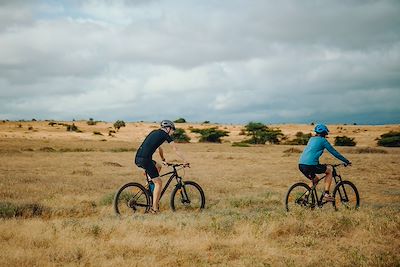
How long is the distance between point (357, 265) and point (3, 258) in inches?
236

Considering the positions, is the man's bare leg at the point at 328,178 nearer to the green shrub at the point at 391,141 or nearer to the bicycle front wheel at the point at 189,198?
the bicycle front wheel at the point at 189,198

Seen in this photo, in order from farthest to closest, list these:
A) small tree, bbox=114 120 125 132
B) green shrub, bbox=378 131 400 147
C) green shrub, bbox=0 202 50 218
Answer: small tree, bbox=114 120 125 132, green shrub, bbox=378 131 400 147, green shrub, bbox=0 202 50 218

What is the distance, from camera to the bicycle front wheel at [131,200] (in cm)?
1097

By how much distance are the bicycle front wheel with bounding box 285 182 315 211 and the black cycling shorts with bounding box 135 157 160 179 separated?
3.93 meters

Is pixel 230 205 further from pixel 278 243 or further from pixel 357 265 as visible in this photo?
pixel 357 265

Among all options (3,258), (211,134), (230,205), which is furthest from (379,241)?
(211,134)

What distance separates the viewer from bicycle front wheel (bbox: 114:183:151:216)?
10969 millimetres

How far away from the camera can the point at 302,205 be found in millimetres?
11758

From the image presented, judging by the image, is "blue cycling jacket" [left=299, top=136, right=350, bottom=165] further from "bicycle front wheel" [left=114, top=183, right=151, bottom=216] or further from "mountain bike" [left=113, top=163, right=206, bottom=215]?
"bicycle front wheel" [left=114, top=183, right=151, bottom=216]

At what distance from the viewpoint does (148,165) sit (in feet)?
36.1

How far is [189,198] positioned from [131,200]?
183 centimetres

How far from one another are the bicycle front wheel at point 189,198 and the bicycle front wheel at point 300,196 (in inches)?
101

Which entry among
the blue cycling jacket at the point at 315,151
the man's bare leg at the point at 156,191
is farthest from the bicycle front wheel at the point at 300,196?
the man's bare leg at the point at 156,191

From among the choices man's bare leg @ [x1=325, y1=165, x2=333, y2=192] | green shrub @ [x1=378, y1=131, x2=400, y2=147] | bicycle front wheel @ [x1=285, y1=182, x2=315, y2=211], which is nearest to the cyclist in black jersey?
bicycle front wheel @ [x1=285, y1=182, x2=315, y2=211]
